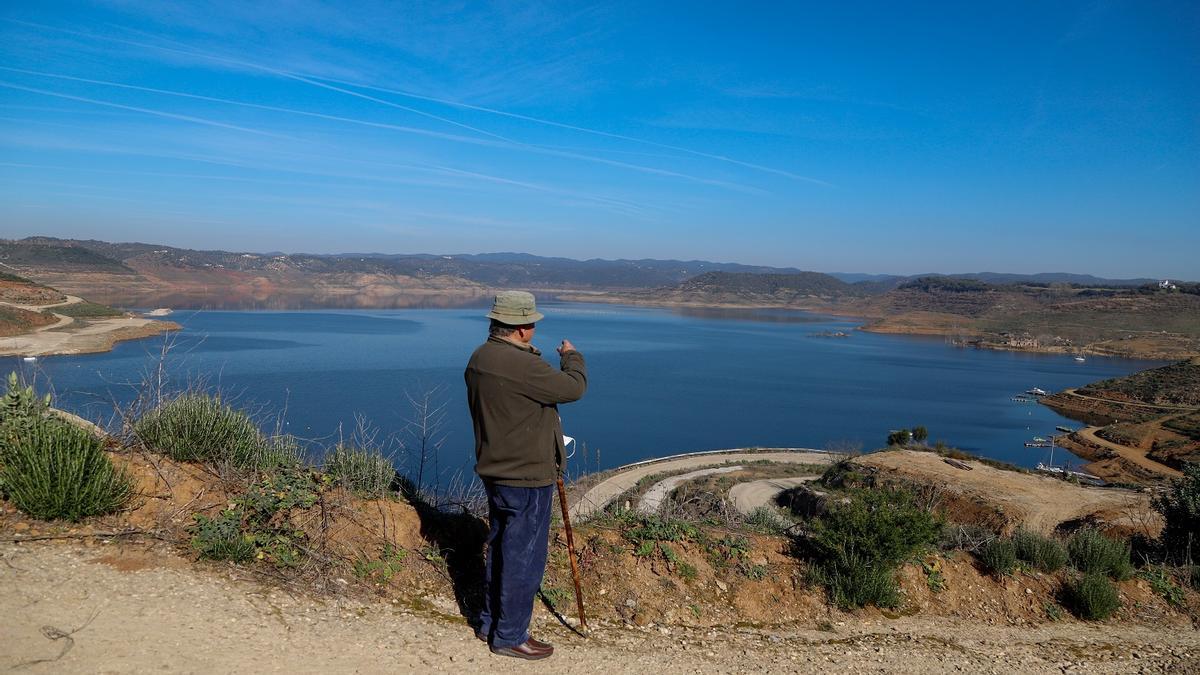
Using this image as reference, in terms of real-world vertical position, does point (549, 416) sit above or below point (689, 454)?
above

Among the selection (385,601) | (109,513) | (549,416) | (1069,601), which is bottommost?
(1069,601)

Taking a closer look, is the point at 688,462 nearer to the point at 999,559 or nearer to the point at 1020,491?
the point at 1020,491

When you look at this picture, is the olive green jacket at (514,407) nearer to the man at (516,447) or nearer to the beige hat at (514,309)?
the man at (516,447)

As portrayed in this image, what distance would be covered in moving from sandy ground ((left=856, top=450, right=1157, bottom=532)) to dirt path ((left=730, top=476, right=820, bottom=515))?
2.76 m

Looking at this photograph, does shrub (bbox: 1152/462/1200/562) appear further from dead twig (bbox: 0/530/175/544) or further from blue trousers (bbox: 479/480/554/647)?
dead twig (bbox: 0/530/175/544)

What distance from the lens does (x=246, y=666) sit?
113 inches

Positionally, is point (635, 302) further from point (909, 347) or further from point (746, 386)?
point (746, 386)

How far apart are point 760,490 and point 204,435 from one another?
21017mm

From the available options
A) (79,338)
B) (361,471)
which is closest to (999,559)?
(361,471)

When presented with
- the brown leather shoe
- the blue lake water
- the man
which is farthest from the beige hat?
the blue lake water

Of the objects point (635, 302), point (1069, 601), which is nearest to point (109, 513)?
point (1069, 601)

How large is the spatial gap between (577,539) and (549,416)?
1.68 metres

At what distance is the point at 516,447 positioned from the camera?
3262 mm

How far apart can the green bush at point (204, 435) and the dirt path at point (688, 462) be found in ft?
54.3
